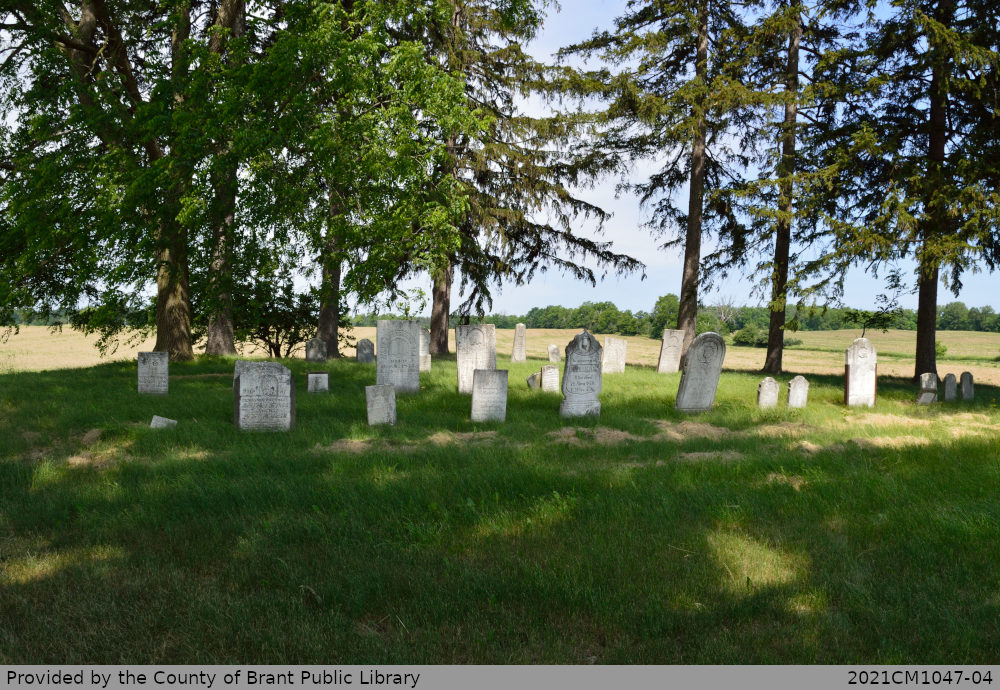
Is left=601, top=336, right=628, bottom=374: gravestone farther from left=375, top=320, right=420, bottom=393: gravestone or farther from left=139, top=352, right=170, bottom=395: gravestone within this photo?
left=139, top=352, right=170, bottom=395: gravestone

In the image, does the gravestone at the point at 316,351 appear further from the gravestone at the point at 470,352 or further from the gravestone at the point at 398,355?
the gravestone at the point at 470,352

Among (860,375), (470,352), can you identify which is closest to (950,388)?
(860,375)

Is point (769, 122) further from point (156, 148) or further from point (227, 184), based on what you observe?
point (156, 148)

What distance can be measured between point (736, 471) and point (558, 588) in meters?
3.52

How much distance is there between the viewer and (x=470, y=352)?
13.6m

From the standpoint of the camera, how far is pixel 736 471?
22.1ft

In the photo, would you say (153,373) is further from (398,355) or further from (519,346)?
(519,346)

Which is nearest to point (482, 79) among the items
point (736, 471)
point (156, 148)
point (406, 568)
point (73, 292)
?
point (156, 148)

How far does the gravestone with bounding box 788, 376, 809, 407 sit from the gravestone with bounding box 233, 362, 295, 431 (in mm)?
9425

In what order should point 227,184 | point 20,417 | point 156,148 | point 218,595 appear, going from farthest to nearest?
point 156,148
point 227,184
point 20,417
point 218,595

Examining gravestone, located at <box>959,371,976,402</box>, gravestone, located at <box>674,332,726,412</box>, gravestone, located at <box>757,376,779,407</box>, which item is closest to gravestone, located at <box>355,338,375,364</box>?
gravestone, located at <box>674,332,726,412</box>

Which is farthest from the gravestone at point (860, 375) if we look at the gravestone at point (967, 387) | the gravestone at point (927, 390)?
the gravestone at point (967, 387)

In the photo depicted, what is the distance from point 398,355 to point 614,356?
7.99 metres

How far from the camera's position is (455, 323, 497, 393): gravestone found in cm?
1353
